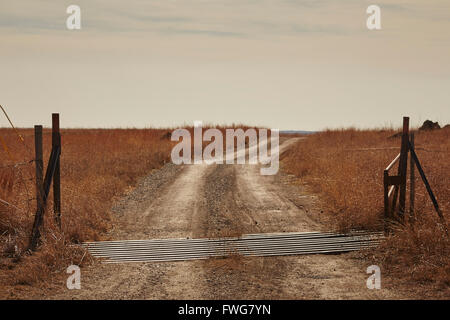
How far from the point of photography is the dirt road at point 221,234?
6.45 m

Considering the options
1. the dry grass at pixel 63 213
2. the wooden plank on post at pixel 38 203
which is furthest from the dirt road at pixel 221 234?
the wooden plank on post at pixel 38 203

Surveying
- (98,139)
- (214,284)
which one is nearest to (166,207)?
(214,284)

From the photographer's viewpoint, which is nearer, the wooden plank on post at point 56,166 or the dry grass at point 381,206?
the dry grass at point 381,206

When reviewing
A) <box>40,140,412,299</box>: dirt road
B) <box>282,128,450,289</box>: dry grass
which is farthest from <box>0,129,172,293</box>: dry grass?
<box>282,128,450,289</box>: dry grass

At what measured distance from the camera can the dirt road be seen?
6453mm

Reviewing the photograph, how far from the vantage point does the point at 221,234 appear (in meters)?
9.73

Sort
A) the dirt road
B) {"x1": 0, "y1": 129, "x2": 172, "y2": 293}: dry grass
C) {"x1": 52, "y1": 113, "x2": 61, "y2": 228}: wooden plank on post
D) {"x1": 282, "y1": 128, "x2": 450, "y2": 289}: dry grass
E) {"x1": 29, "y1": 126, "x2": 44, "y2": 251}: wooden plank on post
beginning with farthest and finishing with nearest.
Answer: {"x1": 52, "y1": 113, "x2": 61, "y2": 228}: wooden plank on post
{"x1": 29, "y1": 126, "x2": 44, "y2": 251}: wooden plank on post
{"x1": 0, "y1": 129, "x2": 172, "y2": 293}: dry grass
{"x1": 282, "y1": 128, "x2": 450, "y2": 289}: dry grass
the dirt road

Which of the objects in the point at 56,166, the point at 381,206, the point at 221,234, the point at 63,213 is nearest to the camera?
the point at 56,166

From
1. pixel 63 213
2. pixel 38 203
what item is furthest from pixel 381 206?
pixel 38 203

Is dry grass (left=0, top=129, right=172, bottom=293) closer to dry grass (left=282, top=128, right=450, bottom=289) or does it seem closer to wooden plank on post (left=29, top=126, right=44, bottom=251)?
wooden plank on post (left=29, top=126, right=44, bottom=251)

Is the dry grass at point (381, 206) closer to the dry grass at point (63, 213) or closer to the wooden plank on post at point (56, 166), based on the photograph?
the dry grass at point (63, 213)

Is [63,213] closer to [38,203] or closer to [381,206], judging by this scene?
[38,203]
